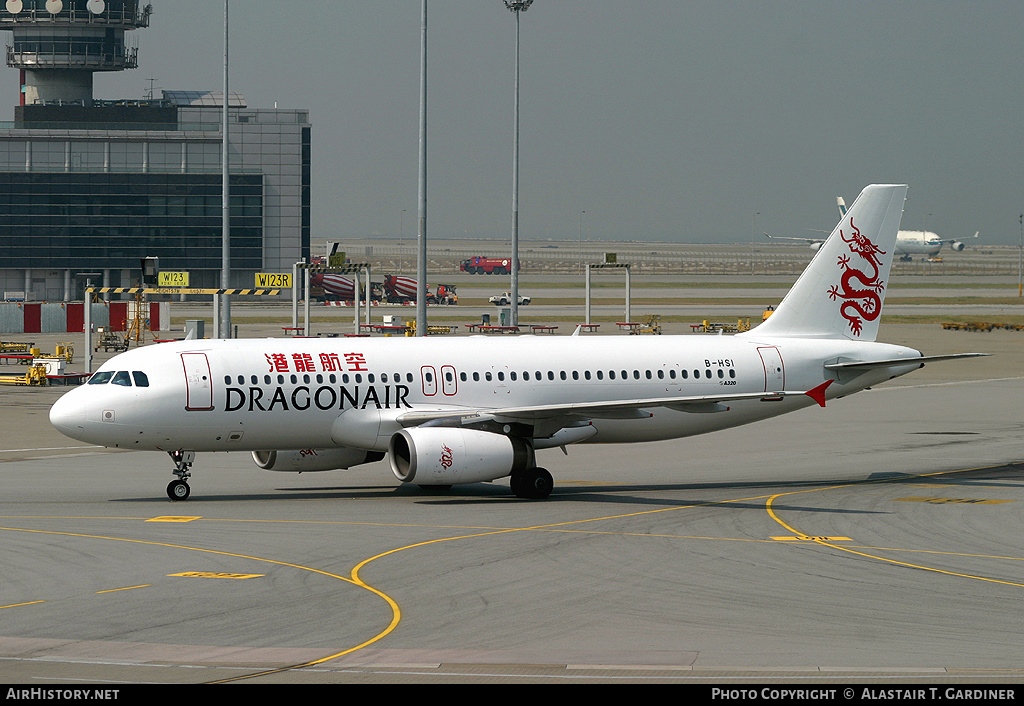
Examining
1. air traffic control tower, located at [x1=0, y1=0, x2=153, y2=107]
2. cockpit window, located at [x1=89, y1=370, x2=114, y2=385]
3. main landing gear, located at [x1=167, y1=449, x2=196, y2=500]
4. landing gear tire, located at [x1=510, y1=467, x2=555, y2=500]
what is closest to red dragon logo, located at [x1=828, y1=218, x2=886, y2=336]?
landing gear tire, located at [x1=510, y1=467, x2=555, y2=500]

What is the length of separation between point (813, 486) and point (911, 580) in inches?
549

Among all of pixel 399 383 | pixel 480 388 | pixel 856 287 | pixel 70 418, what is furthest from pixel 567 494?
pixel 70 418

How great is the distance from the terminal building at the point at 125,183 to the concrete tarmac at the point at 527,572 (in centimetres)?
14362

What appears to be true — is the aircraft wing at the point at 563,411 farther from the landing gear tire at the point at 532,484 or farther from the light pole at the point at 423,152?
the light pole at the point at 423,152

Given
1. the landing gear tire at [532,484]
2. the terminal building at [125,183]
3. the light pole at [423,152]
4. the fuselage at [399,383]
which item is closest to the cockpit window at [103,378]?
the fuselage at [399,383]

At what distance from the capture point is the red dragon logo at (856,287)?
142 ft

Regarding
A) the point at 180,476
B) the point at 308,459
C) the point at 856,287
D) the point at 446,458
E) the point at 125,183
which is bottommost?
the point at 180,476

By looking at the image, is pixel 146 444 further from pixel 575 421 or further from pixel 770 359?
pixel 770 359

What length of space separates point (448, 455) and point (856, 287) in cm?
1695

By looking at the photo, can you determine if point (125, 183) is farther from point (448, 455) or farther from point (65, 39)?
point (448, 455)

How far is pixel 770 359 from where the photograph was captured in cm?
4097

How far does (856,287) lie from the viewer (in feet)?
142

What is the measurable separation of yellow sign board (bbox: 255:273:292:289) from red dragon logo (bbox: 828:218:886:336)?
149 ft

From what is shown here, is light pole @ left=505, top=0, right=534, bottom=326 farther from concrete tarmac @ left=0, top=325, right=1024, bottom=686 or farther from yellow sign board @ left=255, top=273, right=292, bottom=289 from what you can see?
concrete tarmac @ left=0, top=325, right=1024, bottom=686
